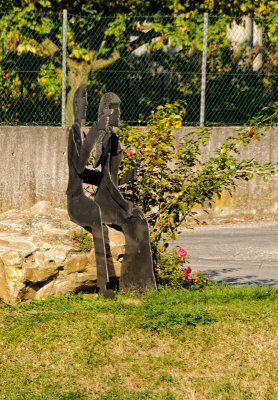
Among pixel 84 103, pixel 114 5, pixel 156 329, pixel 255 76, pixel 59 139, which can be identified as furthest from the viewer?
pixel 114 5

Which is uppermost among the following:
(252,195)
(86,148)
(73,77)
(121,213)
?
(73,77)

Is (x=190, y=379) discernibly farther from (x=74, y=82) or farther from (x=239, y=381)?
(x=74, y=82)

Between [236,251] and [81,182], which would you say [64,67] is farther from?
[81,182]

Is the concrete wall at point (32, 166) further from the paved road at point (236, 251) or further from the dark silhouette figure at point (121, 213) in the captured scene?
the dark silhouette figure at point (121, 213)

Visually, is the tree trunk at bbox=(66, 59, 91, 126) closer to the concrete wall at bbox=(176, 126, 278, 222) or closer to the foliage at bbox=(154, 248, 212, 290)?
the concrete wall at bbox=(176, 126, 278, 222)

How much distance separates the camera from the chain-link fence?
13.8 m

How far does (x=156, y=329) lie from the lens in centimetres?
725

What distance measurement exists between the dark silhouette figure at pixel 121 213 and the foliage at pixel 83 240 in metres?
0.25

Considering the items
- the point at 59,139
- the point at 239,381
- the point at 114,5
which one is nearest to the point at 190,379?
the point at 239,381

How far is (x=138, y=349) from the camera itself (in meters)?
6.95

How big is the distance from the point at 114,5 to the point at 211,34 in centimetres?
301

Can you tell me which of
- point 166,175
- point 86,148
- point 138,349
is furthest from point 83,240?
point 138,349

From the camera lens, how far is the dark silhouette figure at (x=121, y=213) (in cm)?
830

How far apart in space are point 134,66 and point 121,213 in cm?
618
